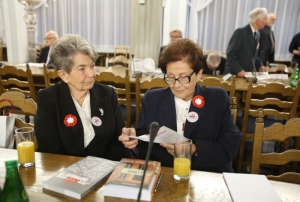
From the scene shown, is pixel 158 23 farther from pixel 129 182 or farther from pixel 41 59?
pixel 129 182

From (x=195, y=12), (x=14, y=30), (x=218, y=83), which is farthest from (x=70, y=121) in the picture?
(x=14, y=30)

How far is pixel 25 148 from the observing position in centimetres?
118

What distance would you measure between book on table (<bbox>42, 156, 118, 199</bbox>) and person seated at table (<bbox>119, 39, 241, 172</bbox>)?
232 millimetres

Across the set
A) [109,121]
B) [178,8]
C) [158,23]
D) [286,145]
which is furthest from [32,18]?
[286,145]

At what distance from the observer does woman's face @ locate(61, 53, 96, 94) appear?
1.51 m

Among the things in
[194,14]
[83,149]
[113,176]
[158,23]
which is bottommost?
[83,149]

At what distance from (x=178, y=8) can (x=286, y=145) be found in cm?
434

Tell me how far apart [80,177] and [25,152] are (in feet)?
0.98

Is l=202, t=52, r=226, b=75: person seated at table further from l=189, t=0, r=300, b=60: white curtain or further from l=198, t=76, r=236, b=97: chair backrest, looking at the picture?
l=189, t=0, r=300, b=60: white curtain

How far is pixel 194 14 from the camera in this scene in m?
6.01

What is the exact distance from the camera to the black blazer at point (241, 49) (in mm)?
3609

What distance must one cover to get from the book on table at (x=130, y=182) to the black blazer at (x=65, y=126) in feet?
1.78

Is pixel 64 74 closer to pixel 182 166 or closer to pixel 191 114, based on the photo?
pixel 191 114

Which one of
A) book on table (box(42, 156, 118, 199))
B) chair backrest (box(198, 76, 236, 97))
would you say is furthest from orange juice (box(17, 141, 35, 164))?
chair backrest (box(198, 76, 236, 97))
